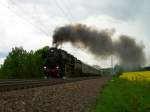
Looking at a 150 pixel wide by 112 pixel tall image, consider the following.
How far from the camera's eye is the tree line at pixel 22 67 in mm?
81125

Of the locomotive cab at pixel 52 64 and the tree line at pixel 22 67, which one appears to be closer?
the locomotive cab at pixel 52 64

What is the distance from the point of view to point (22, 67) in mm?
84125

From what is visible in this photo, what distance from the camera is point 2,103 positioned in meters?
11.4

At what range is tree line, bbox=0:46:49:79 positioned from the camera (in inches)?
3194

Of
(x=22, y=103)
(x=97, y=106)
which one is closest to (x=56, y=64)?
(x=97, y=106)

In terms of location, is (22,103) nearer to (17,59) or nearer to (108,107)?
(108,107)

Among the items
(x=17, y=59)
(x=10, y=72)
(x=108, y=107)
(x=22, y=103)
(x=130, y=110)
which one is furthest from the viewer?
(x=17, y=59)

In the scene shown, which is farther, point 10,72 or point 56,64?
point 10,72

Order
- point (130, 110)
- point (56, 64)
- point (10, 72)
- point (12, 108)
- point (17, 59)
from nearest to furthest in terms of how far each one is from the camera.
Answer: point (12, 108) < point (130, 110) < point (56, 64) < point (10, 72) < point (17, 59)

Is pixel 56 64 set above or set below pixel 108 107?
above

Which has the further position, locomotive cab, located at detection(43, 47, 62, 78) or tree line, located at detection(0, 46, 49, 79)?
tree line, located at detection(0, 46, 49, 79)

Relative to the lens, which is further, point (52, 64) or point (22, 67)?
point (22, 67)

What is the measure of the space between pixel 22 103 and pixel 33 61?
2932 inches

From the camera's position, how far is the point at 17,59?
9006cm
